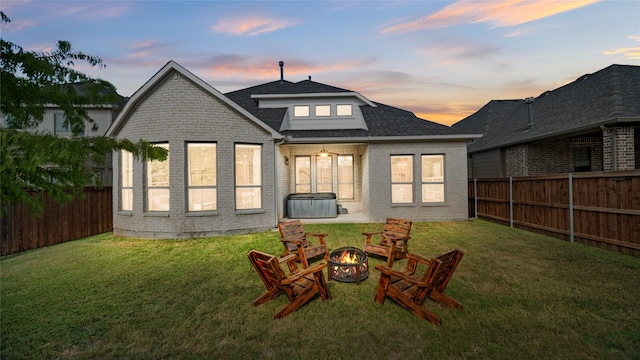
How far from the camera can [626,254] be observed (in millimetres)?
6781

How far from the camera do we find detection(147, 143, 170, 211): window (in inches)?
381

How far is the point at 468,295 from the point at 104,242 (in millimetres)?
11583

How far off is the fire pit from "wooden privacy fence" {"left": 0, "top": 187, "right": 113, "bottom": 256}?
8.10 m

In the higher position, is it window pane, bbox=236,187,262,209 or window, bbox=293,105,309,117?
window, bbox=293,105,309,117

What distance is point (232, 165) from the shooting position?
999 centimetres

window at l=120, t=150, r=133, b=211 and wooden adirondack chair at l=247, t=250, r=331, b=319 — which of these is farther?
window at l=120, t=150, r=133, b=211

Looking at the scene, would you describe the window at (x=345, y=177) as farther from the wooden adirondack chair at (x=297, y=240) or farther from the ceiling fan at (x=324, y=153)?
the wooden adirondack chair at (x=297, y=240)

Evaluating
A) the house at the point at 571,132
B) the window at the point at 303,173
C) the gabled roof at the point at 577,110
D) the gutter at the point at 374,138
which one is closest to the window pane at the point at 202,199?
the gutter at the point at 374,138

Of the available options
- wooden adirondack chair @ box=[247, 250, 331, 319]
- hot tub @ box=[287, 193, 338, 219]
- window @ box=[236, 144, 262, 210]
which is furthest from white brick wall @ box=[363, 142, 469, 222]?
wooden adirondack chair @ box=[247, 250, 331, 319]

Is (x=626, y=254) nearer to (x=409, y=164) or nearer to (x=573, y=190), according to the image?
(x=573, y=190)

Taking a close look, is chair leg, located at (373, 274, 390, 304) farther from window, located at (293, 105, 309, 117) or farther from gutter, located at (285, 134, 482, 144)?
window, located at (293, 105, 309, 117)

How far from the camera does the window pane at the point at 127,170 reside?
33.3ft

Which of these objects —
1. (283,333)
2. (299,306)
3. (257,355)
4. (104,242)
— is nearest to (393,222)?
(299,306)

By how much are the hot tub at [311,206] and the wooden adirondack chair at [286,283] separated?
8.27 meters
